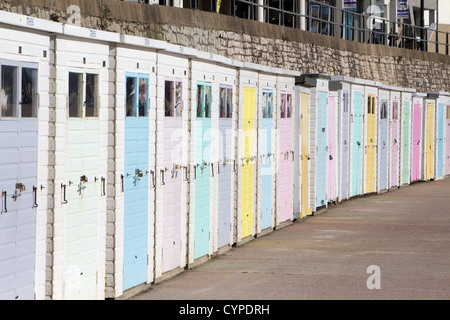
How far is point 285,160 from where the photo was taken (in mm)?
18688

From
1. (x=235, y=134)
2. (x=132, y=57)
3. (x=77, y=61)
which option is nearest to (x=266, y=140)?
(x=235, y=134)

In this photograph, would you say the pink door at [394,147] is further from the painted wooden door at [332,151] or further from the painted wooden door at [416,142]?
the painted wooden door at [332,151]

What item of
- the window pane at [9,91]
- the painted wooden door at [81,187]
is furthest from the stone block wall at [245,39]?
the window pane at [9,91]

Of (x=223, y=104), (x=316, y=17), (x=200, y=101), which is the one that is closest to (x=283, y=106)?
(x=223, y=104)

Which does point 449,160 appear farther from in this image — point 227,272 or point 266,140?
point 227,272

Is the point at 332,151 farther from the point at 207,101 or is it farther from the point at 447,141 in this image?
the point at 447,141

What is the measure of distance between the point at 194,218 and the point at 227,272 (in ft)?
2.83

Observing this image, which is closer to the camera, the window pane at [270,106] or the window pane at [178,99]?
the window pane at [178,99]

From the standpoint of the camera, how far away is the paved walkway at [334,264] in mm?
11391

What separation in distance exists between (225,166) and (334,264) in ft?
7.52

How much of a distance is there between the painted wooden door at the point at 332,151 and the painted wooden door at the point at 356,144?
172 centimetres

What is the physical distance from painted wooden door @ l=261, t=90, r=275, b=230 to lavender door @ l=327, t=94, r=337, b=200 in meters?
4.54

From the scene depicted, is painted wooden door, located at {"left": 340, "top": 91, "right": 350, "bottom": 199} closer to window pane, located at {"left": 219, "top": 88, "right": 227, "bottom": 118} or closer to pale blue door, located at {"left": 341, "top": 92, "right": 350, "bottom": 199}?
pale blue door, located at {"left": 341, "top": 92, "right": 350, "bottom": 199}

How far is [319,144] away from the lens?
2108 centimetres
